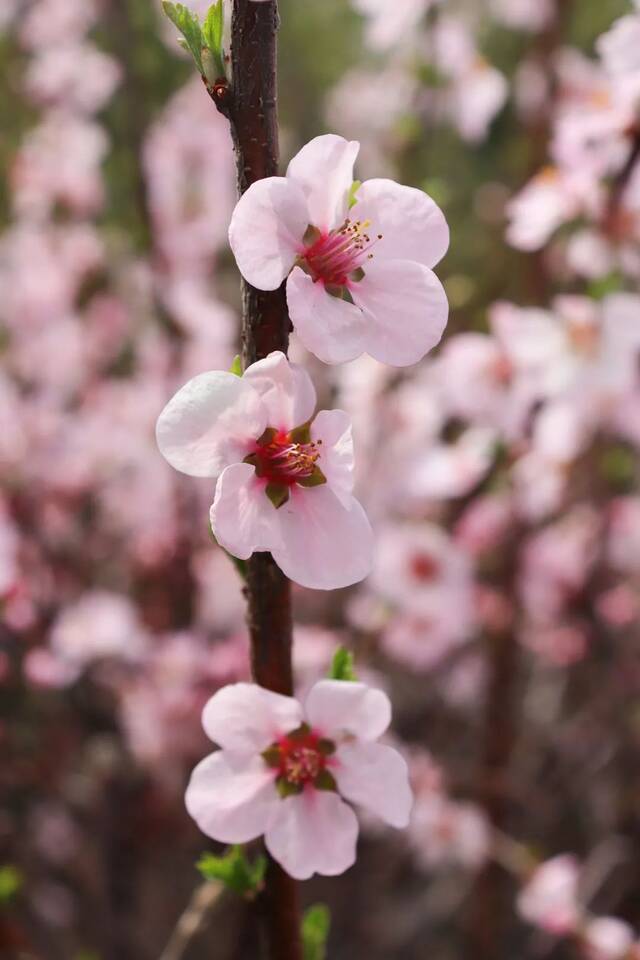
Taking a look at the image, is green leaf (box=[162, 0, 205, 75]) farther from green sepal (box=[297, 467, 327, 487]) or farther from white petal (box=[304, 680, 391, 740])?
white petal (box=[304, 680, 391, 740])

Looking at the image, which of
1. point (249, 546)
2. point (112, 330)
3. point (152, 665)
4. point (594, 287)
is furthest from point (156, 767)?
point (249, 546)

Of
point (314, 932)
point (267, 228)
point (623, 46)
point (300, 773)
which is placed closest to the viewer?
point (267, 228)

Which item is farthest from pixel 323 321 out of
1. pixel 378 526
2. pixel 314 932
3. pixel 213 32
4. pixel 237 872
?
pixel 378 526

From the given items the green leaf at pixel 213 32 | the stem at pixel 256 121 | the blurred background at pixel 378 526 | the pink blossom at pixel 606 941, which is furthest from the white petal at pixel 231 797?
the pink blossom at pixel 606 941

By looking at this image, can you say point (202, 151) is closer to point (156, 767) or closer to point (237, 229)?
point (156, 767)

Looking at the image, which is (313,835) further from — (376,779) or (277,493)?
(277,493)

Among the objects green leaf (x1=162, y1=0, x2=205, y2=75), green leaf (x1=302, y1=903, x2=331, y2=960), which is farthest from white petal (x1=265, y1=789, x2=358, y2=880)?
green leaf (x1=162, y1=0, x2=205, y2=75)

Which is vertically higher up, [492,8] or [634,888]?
[492,8]
